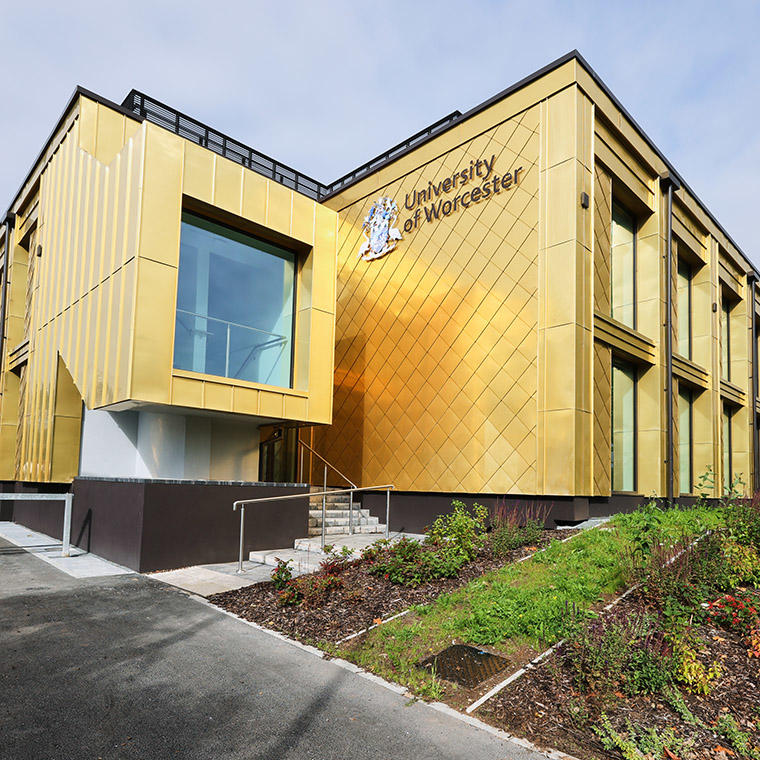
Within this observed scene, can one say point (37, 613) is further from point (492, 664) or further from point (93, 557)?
point (492, 664)

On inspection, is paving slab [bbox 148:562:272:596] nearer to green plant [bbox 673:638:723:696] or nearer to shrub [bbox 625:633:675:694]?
shrub [bbox 625:633:675:694]

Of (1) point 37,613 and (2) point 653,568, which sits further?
(1) point 37,613

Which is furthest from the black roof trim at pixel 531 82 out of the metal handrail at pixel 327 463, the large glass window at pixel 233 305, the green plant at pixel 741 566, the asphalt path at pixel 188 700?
the asphalt path at pixel 188 700

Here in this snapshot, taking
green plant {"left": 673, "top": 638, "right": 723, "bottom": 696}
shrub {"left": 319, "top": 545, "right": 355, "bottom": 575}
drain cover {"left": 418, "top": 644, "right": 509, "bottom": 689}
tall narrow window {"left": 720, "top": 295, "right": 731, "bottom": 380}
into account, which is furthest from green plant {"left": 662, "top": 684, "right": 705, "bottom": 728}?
tall narrow window {"left": 720, "top": 295, "right": 731, "bottom": 380}

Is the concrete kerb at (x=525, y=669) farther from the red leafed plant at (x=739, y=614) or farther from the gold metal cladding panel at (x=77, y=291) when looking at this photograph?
the gold metal cladding panel at (x=77, y=291)

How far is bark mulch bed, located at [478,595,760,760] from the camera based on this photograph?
4000mm

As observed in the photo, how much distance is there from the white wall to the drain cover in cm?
660

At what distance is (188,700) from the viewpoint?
4.63 metres

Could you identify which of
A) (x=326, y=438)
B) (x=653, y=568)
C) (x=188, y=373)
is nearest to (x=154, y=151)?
(x=188, y=373)

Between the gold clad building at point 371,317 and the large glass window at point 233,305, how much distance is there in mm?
43

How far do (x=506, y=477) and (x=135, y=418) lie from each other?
6718 millimetres

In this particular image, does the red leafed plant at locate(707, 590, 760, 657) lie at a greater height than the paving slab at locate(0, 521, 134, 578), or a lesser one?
greater

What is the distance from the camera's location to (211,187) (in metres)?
10.7

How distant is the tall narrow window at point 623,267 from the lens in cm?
1373
